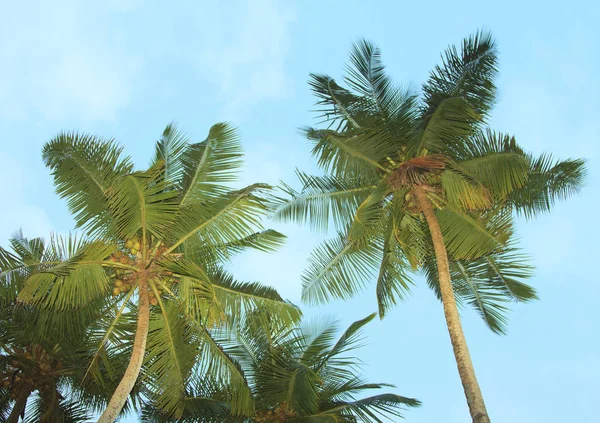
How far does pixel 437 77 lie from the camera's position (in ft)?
49.6

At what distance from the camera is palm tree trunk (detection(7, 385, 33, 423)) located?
1489cm

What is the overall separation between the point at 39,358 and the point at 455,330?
9102 millimetres

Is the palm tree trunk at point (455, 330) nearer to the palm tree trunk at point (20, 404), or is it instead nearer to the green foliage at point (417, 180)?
the green foliage at point (417, 180)

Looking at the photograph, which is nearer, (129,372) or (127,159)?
(129,372)

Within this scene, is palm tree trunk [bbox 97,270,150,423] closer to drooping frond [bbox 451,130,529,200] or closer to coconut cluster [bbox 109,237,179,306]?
coconut cluster [bbox 109,237,179,306]

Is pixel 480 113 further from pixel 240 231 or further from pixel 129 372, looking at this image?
pixel 129 372

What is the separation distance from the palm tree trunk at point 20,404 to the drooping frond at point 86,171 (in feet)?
16.3

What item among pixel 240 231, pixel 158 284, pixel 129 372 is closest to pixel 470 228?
pixel 240 231

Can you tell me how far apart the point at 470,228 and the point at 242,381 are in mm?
5709

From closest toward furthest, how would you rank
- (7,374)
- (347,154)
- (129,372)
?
(129,372), (347,154), (7,374)

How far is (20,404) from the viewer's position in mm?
15297

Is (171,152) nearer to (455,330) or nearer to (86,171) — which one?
(86,171)

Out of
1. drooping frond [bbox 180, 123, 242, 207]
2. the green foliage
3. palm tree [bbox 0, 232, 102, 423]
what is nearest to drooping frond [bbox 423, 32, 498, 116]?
the green foliage

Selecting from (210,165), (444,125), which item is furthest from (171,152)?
(444,125)
